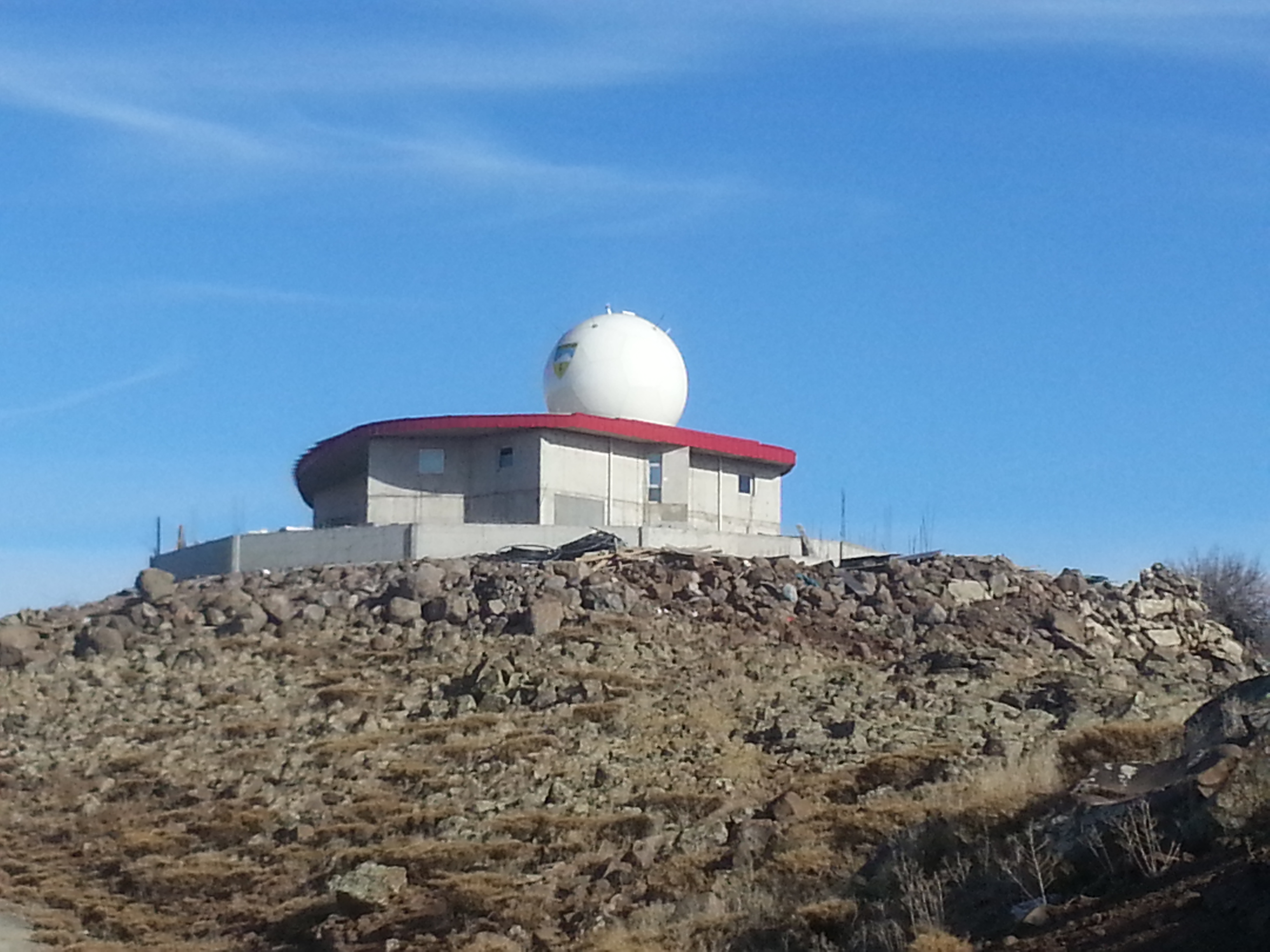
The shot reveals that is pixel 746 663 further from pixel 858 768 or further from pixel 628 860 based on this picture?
pixel 628 860

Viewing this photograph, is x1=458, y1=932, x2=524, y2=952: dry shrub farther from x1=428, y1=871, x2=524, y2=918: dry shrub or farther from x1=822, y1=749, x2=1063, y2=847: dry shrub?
x1=822, y1=749, x2=1063, y2=847: dry shrub

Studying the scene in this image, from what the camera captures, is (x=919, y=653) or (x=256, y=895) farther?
(x=919, y=653)

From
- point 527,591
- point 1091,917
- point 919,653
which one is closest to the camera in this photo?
point 1091,917

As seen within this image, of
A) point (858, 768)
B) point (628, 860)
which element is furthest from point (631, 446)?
point (628, 860)

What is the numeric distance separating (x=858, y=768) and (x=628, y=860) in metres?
3.84

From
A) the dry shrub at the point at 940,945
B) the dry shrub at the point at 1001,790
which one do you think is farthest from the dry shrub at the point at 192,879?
the dry shrub at the point at 940,945

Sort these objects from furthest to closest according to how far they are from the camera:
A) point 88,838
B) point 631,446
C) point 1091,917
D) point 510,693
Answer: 1. point 631,446
2. point 510,693
3. point 88,838
4. point 1091,917

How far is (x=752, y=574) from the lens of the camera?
29.3 m

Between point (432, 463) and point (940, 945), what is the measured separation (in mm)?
26748

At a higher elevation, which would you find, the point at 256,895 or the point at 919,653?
the point at 919,653

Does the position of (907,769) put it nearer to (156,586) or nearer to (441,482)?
(156,586)

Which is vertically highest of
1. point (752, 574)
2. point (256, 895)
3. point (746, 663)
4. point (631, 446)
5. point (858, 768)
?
point (631, 446)

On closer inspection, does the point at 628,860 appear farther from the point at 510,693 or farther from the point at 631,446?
the point at 631,446

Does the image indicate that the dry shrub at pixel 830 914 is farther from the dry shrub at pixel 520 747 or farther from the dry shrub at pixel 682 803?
the dry shrub at pixel 520 747
